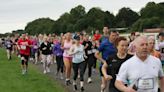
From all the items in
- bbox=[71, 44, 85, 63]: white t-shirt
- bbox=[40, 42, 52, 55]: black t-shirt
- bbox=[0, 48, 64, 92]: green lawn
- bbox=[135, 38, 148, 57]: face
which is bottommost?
bbox=[0, 48, 64, 92]: green lawn

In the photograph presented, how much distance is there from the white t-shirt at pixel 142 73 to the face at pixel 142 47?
0.47 feet

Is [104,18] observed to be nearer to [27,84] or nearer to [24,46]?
[24,46]

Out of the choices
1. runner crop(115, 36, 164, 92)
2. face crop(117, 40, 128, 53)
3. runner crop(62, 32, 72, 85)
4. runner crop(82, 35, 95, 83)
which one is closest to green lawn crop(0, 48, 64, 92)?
runner crop(62, 32, 72, 85)

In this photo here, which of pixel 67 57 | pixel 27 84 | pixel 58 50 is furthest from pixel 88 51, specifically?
pixel 27 84

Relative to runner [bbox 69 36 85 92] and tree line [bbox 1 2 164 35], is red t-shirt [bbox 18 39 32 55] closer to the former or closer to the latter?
runner [bbox 69 36 85 92]

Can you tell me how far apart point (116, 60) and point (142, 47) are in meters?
2.70

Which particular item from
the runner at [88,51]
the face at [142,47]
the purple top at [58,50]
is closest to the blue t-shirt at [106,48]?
the runner at [88,51]

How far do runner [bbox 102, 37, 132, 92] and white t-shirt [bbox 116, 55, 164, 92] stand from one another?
2.10m

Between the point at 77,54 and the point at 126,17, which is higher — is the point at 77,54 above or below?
above

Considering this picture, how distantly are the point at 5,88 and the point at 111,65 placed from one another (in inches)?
372

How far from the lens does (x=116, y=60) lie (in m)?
9.48

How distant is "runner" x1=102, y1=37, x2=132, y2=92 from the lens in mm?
9234

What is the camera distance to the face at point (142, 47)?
22.3 ft

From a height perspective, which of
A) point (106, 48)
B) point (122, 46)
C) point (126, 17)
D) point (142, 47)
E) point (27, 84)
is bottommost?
point (126, 17)
